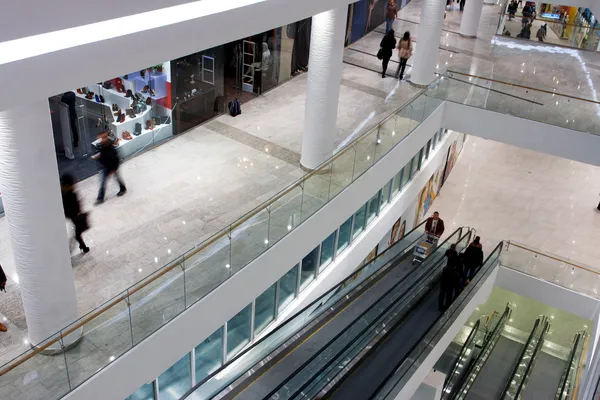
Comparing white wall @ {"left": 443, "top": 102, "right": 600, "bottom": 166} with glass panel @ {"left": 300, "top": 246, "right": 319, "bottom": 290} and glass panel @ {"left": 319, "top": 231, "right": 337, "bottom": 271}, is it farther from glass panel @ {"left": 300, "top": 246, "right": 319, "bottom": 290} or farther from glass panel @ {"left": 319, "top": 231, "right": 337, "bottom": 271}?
glass panel @ {"left": 300, "top": 246, "right": 319, "bottom": 290}

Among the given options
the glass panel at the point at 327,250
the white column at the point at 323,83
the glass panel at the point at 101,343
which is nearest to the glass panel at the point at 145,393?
the glass panel at the point at 101,343

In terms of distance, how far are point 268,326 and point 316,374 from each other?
9.36 feet

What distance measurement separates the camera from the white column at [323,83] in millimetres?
11500

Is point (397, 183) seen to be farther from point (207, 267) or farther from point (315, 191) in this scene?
point (207, 267)

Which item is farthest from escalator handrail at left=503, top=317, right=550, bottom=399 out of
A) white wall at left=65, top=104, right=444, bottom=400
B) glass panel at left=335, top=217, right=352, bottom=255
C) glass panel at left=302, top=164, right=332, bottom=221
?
glass panel at left=302, top=164, right=332, bottom=221

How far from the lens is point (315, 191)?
11719 millimetres

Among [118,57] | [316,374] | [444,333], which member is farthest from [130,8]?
[444,333]

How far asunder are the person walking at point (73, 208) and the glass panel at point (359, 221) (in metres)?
7.25

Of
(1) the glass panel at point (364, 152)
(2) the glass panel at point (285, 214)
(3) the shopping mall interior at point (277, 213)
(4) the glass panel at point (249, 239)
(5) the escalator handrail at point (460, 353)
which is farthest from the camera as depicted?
(5) the escalator handrail at point (460, 353)

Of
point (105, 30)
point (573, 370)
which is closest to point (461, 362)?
point (573, 370)

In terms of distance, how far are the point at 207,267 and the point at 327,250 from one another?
16.8ft

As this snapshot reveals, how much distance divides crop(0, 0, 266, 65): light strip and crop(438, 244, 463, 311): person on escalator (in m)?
6.68

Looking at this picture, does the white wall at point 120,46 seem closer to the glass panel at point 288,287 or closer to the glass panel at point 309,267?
→ the glass panel at point 288,287

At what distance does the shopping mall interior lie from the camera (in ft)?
24.3
